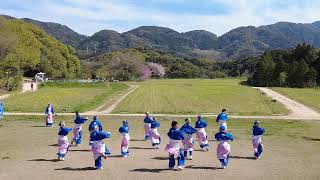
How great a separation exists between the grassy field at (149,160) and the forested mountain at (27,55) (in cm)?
5273

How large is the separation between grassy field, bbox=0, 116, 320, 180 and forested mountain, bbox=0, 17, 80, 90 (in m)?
52.7

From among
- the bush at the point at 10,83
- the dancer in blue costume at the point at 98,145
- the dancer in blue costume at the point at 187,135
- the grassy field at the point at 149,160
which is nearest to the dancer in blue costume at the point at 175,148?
the grassy field at the point at 149,160

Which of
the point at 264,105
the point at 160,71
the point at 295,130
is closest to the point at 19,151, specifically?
the point at 295,130

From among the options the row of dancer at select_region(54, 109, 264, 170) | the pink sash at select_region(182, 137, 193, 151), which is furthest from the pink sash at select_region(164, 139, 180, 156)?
the pink sash at select_region(182, 137, 193, 151)

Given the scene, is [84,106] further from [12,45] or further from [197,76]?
[197,76]

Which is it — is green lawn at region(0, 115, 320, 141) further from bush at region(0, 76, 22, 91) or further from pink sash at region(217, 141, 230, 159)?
bush at region(0, 76, 22, 91)

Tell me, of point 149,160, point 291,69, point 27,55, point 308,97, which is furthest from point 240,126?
point 291,69

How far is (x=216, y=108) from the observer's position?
51188mm

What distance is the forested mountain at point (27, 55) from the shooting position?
83.5 m

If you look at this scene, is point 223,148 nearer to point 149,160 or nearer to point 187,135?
point 187,135

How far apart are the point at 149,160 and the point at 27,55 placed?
80412mm

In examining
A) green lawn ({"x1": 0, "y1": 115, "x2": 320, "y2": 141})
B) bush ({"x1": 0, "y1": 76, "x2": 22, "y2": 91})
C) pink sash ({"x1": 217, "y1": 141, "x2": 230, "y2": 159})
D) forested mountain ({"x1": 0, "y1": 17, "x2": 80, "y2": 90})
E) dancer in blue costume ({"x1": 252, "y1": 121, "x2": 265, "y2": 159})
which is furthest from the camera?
forested mountain ({"x1": 0, "y1": 17, "x2": 80, "y2": 90})

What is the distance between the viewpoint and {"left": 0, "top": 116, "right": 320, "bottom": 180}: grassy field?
18.0 meters

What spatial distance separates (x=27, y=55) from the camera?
316ft
